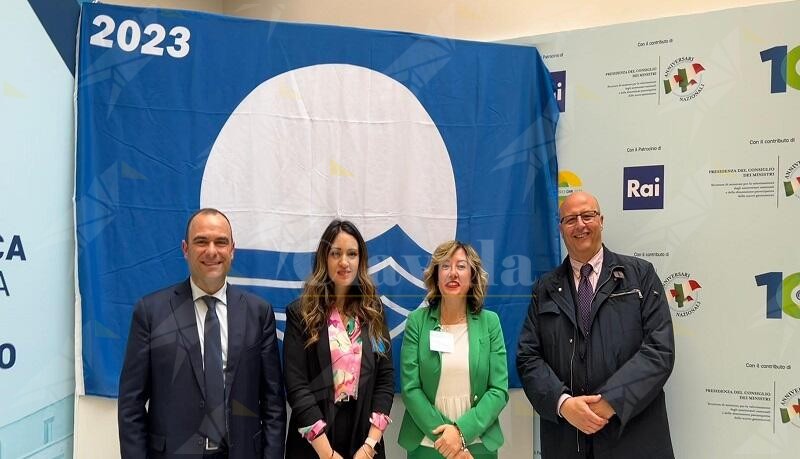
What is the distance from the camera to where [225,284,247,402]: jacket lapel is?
2.34m

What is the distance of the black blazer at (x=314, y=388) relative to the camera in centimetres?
253

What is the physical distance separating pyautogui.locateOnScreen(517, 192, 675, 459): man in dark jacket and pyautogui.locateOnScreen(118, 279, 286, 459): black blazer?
3.77 ft

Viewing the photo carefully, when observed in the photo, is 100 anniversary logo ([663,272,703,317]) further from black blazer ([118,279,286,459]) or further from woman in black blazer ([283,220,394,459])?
black blazer ([118,279,286,459])

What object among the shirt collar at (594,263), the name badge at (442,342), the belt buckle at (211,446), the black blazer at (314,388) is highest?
the shirt collar at (594,263)

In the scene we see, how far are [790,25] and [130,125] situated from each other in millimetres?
3020

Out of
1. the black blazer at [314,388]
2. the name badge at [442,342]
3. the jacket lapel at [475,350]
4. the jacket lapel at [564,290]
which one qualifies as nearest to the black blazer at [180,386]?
the black blazer at [314,388]

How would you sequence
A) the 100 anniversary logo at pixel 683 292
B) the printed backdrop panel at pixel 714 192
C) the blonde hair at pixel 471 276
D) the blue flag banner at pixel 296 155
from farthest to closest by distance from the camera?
1. the 100 anniversary logo at pixel 683 292
2. the printed backdrop panel at pixel 714 192
3. the blue flag banner at pixel 296 155
4. the blonde hair at pixel 471 276

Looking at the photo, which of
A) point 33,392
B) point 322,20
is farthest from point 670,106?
point 33,392

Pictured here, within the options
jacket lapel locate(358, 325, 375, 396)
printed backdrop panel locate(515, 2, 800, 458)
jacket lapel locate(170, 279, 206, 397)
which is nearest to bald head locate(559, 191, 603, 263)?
printed backdrop panel locate(515, 2, 800, 458)

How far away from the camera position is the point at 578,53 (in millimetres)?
3447

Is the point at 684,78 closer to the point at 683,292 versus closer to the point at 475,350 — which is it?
the point at 683,292

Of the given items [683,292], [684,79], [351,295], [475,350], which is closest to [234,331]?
[351,295]

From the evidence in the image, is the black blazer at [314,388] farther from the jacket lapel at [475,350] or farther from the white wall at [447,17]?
the white wall at [447,17]

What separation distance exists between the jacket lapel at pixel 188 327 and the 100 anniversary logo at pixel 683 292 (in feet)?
7.32
